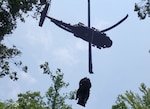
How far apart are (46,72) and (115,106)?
7.42 meters

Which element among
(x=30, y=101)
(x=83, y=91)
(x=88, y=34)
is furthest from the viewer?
(x=30, y=101)

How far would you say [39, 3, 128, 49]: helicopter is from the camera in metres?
13.4

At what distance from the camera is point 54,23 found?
15250 millimetres

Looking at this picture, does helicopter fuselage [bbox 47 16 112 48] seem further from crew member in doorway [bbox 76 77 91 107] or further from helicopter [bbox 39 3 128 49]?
crew member in doorway [bbox 76 77 91 107]

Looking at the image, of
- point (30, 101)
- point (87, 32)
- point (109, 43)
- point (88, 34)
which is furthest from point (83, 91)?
point (30, 101)

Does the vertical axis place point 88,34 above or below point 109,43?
below

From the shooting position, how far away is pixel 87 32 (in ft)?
45.0

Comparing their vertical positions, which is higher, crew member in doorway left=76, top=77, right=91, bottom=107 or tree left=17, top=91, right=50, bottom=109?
tree left=17, top=91, right=50, bottom=109

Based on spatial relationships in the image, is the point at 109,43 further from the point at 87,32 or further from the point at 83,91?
the point at 83,91

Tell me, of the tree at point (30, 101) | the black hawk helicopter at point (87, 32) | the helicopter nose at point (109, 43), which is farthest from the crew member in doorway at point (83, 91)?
the tree at point (30, 101)

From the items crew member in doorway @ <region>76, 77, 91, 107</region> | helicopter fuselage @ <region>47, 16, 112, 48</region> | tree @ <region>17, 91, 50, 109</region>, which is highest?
tree @ <region>17, 91, 50, 109</region>

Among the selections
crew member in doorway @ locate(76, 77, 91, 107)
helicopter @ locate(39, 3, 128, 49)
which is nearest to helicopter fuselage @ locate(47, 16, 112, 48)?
helicopter @ locate(39, 3, 128, 49)

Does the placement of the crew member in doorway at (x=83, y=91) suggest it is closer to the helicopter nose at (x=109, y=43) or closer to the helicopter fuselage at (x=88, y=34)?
the helicopter fuselage at (x=88, y=34)

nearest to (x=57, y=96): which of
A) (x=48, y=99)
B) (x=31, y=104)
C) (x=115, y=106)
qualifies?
(x=48, y=99)
